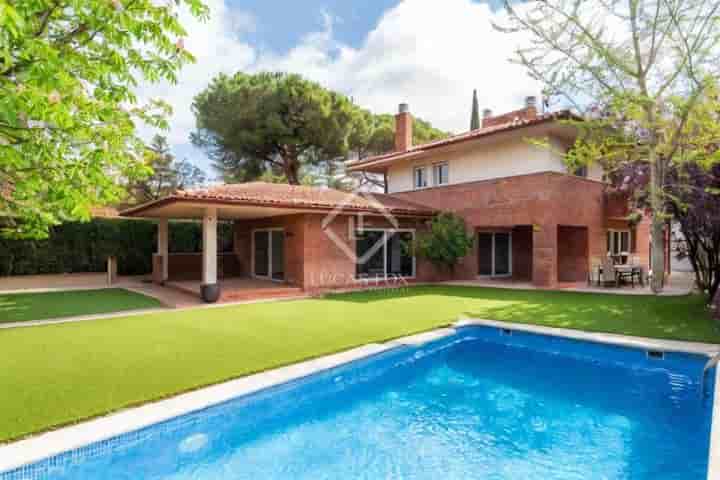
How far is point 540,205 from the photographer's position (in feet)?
61.6

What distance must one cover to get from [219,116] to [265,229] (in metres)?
14.6

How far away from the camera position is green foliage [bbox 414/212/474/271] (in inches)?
803

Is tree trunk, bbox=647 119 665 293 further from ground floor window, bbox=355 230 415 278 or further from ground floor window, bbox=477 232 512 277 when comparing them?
ground floor window, bbox=477 232 512 277

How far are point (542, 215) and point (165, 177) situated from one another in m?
34.3

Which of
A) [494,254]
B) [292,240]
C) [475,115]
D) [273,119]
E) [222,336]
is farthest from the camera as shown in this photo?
[475,115]

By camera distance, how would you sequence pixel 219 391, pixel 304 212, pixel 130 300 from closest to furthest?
pixel 219 391 → pixel 130 300 → pixel 304 212

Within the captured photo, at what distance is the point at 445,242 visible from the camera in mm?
20375

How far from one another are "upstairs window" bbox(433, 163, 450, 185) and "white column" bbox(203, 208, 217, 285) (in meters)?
13.5

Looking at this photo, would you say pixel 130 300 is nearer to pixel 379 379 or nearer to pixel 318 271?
pixel 318 271

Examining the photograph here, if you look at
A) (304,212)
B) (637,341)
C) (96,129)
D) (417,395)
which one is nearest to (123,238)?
(304,212)

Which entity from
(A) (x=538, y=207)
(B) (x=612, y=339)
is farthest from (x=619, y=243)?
(B) (x=612, y=339)

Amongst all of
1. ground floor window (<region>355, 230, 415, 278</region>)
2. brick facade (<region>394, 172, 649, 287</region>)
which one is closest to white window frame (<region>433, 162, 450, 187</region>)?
brick facade (<region>394, 172, 649, 287</region>)

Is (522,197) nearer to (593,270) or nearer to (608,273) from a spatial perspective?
(608,273)

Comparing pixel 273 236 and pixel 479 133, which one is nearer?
pixel 479 133
